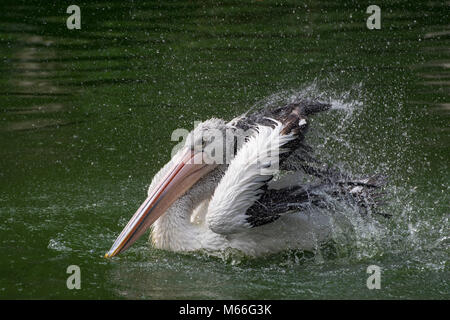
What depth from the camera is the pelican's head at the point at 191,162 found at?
555 centimetres

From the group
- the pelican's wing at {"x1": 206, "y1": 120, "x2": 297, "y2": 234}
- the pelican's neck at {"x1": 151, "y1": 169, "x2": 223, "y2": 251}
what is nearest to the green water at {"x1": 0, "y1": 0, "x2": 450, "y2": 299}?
the pelican's neck at {"x1": 151, "y1": 169, "x2": 223, "y2": 251}

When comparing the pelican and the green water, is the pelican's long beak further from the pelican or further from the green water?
the green water

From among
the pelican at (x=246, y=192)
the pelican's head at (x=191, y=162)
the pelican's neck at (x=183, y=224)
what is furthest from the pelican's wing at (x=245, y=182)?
the pelican's head at (x=191, y=162)

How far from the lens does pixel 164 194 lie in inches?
219

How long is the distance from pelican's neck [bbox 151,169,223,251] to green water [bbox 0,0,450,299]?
11cm

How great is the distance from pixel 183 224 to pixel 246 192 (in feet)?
2.24

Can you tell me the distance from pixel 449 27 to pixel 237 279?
825 centimetres

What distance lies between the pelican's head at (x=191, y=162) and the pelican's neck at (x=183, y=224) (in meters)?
0.05

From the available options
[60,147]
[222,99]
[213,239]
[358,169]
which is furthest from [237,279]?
[222,99]

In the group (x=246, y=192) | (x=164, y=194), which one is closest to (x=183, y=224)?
(x=164, y=194)

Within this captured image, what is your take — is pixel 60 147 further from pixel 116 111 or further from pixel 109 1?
pixel 109 1

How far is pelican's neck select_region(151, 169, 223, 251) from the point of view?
5.46 m

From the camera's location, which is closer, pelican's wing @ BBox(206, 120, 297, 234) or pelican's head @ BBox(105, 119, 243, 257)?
pelican's wing @ BBox(206, 120, 297, 234)

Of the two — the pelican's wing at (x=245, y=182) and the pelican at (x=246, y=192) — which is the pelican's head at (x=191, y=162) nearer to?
the pelican at (x=246, y=192)
